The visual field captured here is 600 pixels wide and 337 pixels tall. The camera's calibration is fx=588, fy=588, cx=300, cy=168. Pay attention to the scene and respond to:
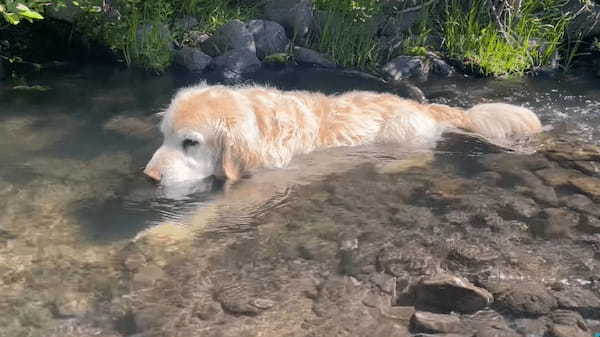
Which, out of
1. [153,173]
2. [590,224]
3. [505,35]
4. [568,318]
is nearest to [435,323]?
[568,318]

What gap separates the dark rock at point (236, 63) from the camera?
8.06 m

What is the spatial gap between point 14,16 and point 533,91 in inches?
233

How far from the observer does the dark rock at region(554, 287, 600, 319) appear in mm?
2986

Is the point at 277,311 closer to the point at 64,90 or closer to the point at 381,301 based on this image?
the point at 381,301

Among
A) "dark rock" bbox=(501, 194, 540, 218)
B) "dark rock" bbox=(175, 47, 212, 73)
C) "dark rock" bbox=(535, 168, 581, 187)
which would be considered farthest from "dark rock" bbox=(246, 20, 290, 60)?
"dark rock" bbox=(501, 194, 540, 218)

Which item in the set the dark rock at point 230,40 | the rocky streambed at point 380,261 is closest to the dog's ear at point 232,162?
the rocky streambed at point 380,261

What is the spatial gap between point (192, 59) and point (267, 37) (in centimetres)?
120

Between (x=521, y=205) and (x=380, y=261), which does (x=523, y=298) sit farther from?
(x=521, y=205)

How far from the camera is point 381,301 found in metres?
3.13

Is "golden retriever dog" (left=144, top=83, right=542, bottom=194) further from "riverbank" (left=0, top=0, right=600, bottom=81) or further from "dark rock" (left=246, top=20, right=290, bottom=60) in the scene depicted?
"dark rock" (left=246, top=20, right=290, bottom=60)

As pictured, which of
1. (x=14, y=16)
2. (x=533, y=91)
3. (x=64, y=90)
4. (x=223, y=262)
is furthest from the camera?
(x=533, y=91)

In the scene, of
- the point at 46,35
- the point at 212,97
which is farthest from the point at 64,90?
the point at 212,97

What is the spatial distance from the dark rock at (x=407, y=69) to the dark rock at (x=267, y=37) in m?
1.59

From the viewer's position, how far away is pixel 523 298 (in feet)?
10.0
